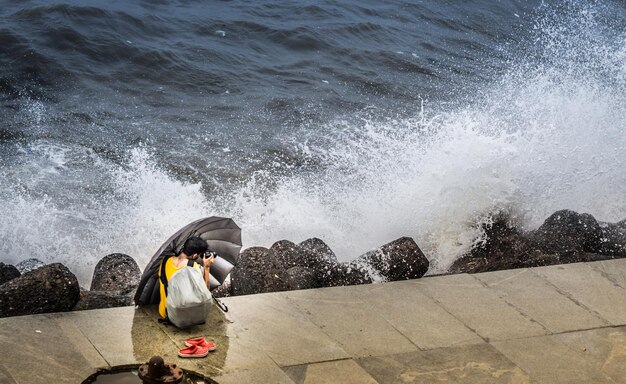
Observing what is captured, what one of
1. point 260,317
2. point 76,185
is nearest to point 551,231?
point 260,317

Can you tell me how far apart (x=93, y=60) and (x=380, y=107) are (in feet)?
18.3

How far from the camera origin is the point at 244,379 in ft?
21.0

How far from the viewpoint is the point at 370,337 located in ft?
23.7

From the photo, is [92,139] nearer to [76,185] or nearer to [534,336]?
[76,185]

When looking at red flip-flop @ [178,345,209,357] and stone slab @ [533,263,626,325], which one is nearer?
red flip-flop @ [178,345,209,357]

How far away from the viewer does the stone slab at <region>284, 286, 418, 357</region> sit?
7.08m

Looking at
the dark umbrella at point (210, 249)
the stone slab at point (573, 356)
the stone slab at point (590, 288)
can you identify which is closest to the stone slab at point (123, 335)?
the dark umbrella at point (210, 249)

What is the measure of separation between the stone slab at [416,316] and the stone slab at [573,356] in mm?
344

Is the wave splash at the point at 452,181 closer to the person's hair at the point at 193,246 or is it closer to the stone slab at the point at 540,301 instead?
the stone slab at the point at 540,301

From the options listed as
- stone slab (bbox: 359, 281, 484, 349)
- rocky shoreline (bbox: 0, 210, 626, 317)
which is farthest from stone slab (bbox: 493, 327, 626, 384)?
rocky shoreline (bbox: 0, 210, 626, 317)

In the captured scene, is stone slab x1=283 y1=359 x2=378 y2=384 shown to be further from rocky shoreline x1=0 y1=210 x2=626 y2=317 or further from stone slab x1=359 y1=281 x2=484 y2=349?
rocky shoreline x1=0 y1=210 x2=626 y2=317

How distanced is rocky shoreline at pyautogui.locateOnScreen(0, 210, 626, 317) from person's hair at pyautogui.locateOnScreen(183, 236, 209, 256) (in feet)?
2.47

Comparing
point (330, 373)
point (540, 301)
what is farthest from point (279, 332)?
point (540, 301)

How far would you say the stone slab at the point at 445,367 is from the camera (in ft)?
22.0
